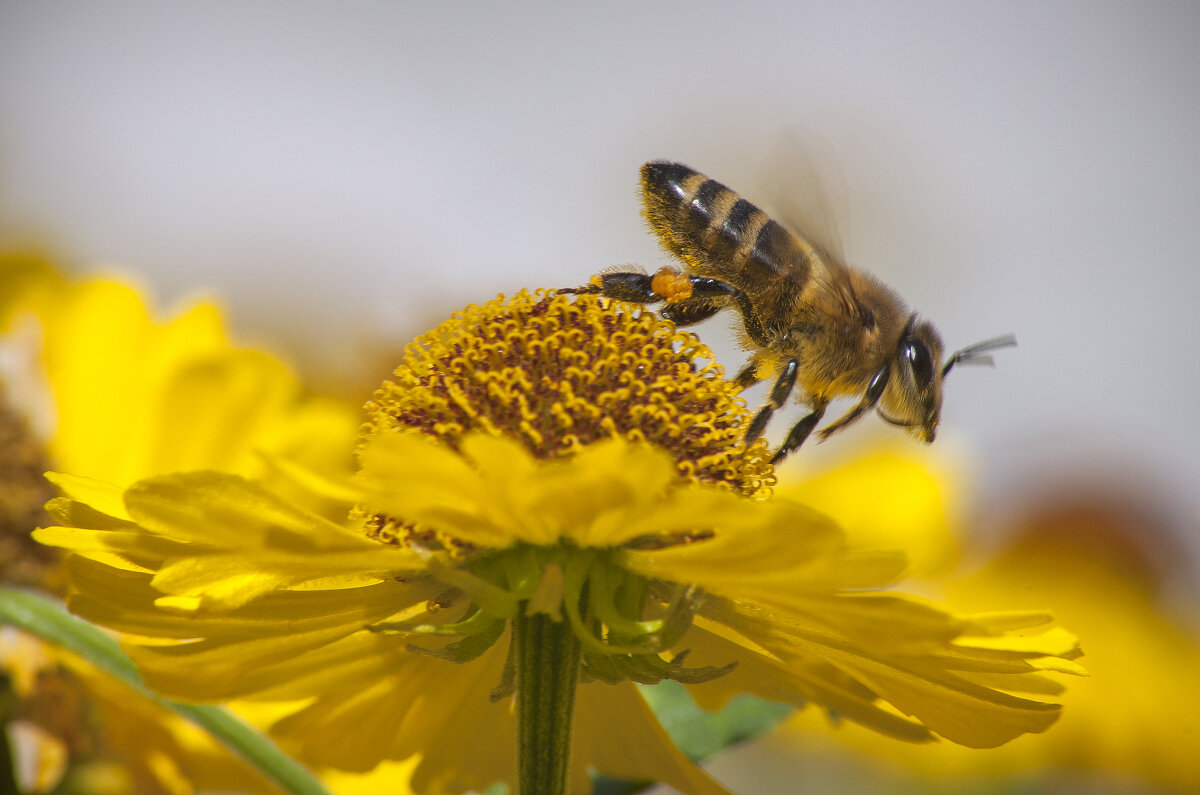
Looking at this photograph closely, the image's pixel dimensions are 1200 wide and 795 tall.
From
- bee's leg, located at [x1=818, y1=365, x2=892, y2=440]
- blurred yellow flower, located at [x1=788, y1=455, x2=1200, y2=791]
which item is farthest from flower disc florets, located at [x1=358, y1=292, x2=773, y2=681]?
blurred yellow flower, located at [x1=788, y1=455, x2=1200, y2=791]

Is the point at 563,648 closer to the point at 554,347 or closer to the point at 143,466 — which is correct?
the point at 554,347

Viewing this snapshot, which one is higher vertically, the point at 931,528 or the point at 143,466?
the point at 143,466

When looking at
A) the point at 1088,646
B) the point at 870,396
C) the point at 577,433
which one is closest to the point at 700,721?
the point at 577,433

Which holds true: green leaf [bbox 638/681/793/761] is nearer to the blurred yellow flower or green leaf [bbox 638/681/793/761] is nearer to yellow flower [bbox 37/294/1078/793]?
yellow flower [bbox 37/294/1078/793]

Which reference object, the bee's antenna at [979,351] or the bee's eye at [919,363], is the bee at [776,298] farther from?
the bee's antenna at [979,351]

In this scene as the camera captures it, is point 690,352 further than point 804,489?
No

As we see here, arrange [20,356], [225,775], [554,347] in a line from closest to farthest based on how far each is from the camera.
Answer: [554,347] < [225,775] < [20,356]

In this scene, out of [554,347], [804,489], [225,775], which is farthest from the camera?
[804,489]

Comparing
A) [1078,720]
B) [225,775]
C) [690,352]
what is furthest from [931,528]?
[225,775]

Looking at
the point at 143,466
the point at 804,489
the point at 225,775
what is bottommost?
the point at 225,775
